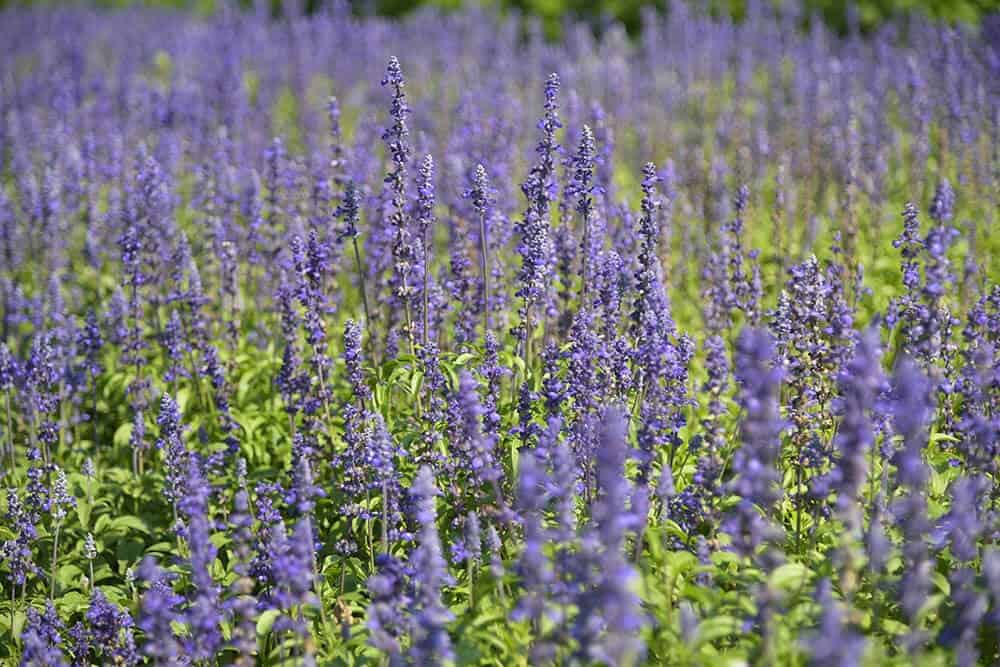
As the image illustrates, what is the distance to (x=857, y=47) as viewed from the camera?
1558cm

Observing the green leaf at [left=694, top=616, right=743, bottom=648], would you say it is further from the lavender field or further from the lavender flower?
the lavender flower

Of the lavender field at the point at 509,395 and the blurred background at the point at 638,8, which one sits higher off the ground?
the blurred background at the point at 638,8

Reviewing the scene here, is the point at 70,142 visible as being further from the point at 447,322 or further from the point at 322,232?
the point at 447,322

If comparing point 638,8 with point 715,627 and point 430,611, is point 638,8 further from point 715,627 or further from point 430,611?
point 430,611

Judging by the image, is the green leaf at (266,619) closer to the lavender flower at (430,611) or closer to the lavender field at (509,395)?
the lavender field at (509,395)

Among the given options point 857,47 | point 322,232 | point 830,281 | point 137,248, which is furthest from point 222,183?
point 857,47

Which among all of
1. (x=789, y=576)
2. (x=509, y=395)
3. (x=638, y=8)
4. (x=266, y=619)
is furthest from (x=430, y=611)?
(x=638, y=8)

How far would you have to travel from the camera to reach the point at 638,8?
23.1 meters

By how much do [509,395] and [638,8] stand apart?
18.0m

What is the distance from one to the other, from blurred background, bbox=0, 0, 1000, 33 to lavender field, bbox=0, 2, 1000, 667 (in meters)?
6.60

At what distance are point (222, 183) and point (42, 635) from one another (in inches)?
194

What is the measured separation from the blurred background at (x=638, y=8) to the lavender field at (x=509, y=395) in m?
6.60

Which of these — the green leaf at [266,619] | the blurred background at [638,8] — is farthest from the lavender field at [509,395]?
the blurred background at [638,8]

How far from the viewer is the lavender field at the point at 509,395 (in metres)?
4.36
